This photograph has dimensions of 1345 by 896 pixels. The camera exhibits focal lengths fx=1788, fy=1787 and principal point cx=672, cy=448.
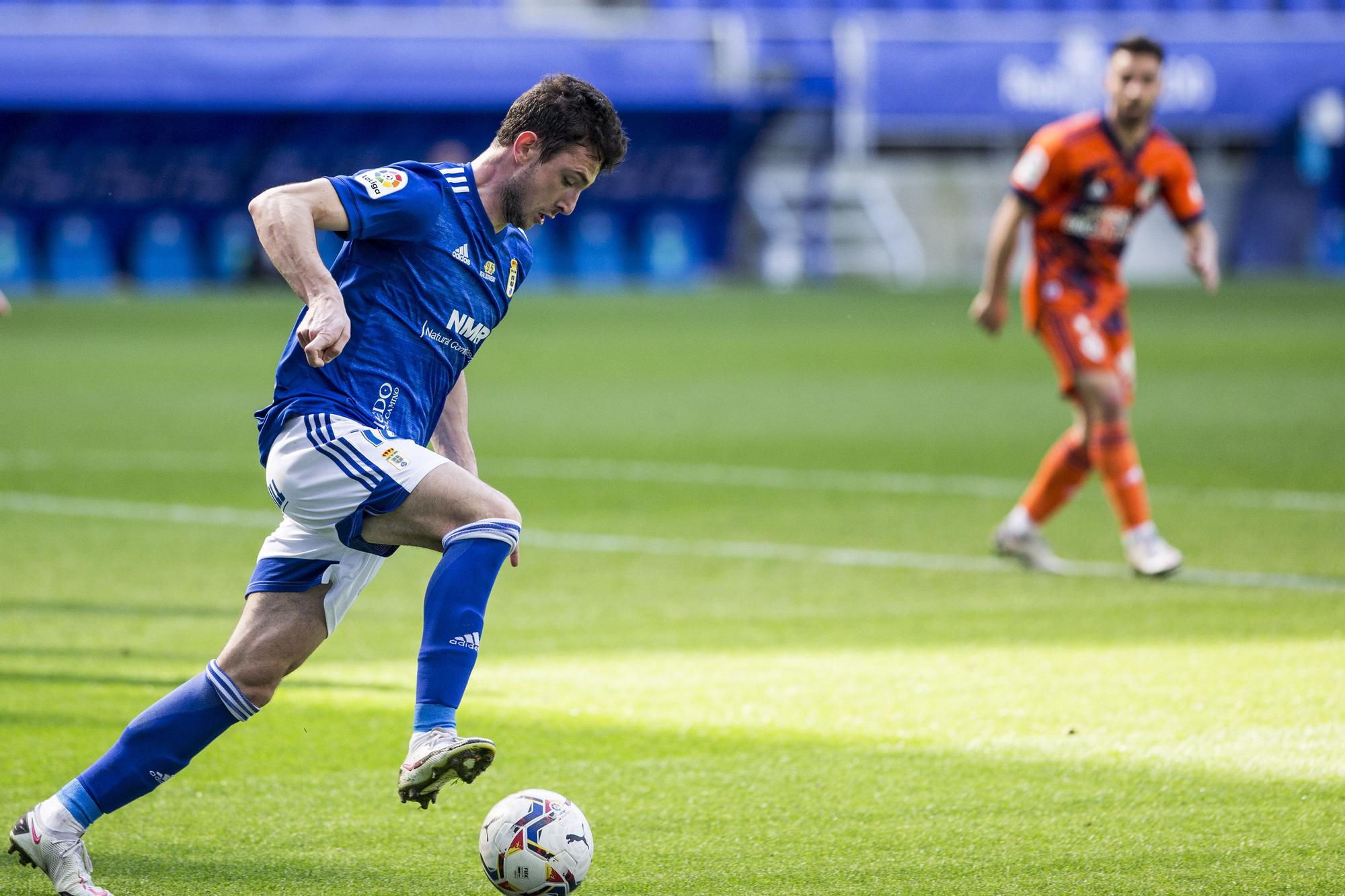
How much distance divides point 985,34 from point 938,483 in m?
27.3

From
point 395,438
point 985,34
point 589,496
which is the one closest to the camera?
A: point 395,438

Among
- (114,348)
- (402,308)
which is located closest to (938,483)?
(402,308)

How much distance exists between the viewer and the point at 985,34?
36.0 m

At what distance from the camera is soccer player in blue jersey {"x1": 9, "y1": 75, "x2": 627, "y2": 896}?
3.47 m

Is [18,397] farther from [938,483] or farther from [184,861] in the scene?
[184,861]

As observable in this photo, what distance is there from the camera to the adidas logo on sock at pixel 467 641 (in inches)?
135

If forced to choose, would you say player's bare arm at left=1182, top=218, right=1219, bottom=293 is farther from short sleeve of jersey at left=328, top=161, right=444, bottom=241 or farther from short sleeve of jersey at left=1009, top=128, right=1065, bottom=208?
short sleeve of jersey at left=328, top=161, right=444, bottom=241

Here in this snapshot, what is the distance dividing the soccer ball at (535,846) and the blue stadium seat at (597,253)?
3253cm

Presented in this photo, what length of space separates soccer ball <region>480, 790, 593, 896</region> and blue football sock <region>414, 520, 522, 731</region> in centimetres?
27

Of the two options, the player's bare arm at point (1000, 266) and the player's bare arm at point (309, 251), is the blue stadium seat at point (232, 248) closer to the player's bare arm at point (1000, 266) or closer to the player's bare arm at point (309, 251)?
the player's bare arm at point (1000, 266)

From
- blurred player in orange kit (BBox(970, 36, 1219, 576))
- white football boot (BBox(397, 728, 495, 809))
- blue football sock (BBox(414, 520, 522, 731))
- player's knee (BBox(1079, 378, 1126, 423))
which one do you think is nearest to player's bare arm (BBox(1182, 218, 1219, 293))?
blurred player in orange kit (BBox(970, 36, 1219, 576))

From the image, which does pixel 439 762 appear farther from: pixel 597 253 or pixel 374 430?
pixel 597 253

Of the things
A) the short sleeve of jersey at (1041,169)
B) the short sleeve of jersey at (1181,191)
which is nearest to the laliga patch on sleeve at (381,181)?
the short sleeve of jersey at (1041,169)

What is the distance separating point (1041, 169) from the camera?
7586 millimetres
